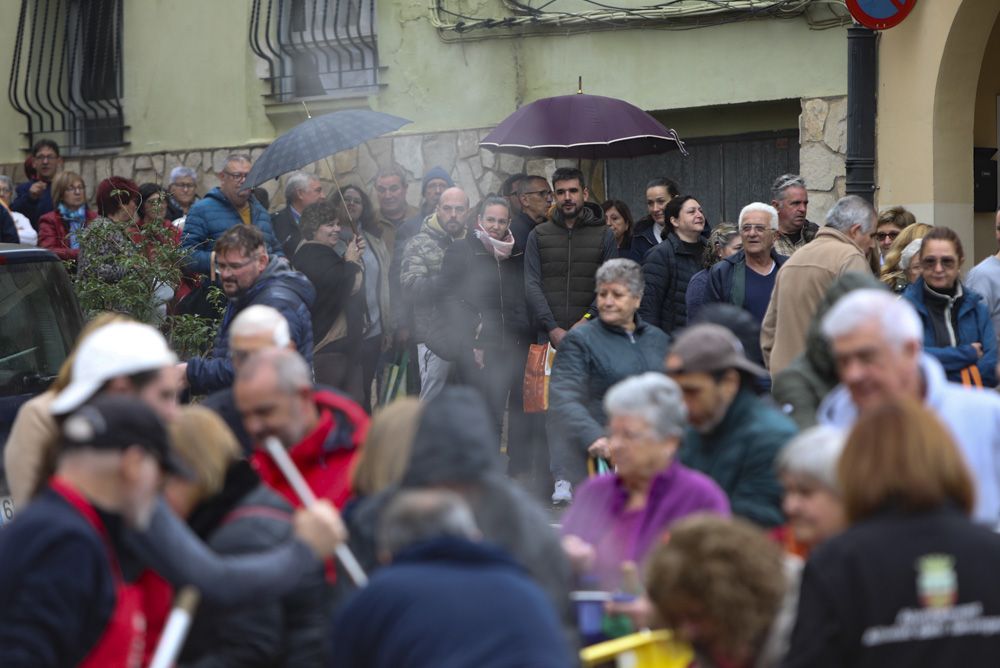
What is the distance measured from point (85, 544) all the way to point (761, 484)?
2.25m

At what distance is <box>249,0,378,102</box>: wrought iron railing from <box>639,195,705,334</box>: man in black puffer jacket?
603 centimetres

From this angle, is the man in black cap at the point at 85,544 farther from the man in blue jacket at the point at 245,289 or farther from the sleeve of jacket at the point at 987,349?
the sleeve of jacket at the point at 987,349

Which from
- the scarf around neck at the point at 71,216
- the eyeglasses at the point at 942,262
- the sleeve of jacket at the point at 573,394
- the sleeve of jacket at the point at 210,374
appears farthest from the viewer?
the scarf around neck at the point at 71,216

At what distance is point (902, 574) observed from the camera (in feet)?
12.0

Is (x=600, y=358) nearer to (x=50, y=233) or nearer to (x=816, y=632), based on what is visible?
(x=816, y=632)

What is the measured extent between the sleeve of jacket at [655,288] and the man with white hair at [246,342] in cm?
495

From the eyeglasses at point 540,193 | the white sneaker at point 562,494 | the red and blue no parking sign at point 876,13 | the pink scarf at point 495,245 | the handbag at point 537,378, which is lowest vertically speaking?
the white sneaker at point 562,494

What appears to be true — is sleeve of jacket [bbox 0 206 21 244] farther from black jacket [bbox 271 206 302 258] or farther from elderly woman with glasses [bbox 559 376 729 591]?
elderly woman with glasses [bbox 559 376 729 591]

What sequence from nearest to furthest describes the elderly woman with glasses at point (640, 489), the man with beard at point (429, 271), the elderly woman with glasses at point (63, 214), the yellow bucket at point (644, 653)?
the yellow bucket at point (644, 653) → the elderly woman with glasses at point (640, 489) → the man with beard at point (429, 271) → the elderly woman with glasses at point (63, 214)

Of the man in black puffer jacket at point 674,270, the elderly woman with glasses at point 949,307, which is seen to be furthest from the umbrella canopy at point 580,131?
the elderly woman with glasses at point 949,307

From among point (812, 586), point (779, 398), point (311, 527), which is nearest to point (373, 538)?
point (311, 527)

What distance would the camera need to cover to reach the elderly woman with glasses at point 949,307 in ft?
27.9

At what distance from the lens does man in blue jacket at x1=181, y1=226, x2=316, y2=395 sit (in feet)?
26.5

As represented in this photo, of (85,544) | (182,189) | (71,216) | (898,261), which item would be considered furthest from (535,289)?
A: (85,544)
